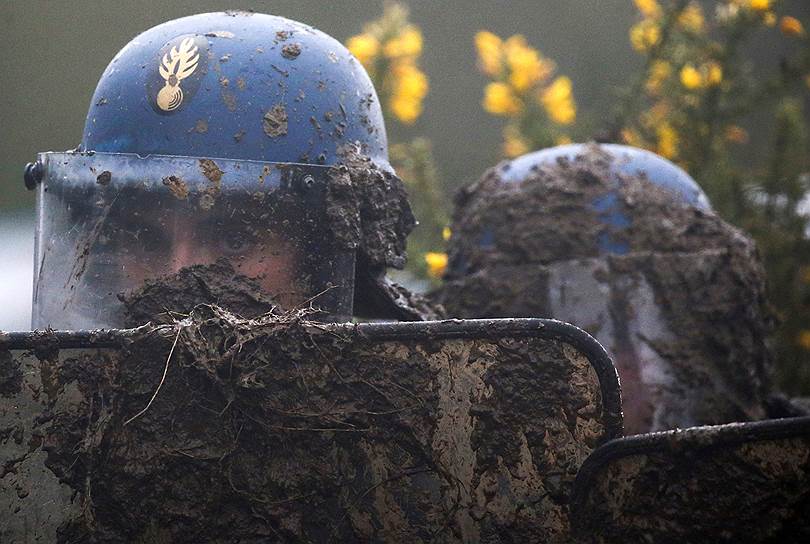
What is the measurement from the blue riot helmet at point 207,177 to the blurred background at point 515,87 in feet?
5.72

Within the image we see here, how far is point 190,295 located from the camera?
9.08 ft

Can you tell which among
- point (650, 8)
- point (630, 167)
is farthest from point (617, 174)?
point (650, 8)

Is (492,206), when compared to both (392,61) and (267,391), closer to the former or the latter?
(392,61)

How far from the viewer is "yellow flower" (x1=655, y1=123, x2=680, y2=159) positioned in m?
6.82

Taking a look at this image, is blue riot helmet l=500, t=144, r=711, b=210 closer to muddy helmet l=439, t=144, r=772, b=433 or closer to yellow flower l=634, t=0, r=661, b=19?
muddy helmet l=439, t=144, r=772, b=433

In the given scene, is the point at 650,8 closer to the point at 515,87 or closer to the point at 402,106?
the point at 515,87

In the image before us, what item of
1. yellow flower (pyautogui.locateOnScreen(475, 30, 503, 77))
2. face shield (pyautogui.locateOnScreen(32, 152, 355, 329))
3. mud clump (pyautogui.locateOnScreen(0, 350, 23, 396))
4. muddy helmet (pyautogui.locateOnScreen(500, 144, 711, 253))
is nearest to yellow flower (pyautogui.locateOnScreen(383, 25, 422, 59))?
yellow flower (pyautogui.locateOnScreen(475, 30, 503, 77))

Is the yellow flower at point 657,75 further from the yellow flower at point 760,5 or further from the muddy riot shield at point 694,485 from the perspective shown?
the muddy riot shield at point 694,485

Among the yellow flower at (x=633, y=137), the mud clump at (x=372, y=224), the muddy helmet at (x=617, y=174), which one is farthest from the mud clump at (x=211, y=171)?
the yellow flower at (x=633, y=137)

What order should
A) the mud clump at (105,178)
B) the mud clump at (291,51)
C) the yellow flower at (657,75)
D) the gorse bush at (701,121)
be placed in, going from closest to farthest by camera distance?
the mud clump at (105,178), the mud clump at (291,51), the gorse bush at (701,121), the yellow flower at (657,75)

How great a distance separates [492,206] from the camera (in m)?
4.65

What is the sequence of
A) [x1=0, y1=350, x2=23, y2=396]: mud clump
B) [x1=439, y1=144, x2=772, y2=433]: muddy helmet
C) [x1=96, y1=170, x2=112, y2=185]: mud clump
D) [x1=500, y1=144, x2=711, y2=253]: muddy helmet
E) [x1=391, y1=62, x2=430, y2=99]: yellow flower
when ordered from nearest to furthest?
[x1=0, y1=350, x2=23, y2=396]: mud clump
[x1=96, y1=170, x2=112, y2=185]: mud clump
[x1=439, y1=144, x2=772, y2=433]: muddy helmet
[x1=500, y1=144, x2=711, y2=253]: muddy helmet
[x1=391, y1=62, x2=430, y2=99]: yellow flower

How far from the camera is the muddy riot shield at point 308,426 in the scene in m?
2.39

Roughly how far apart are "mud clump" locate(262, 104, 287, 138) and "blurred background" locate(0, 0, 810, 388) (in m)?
1.87
